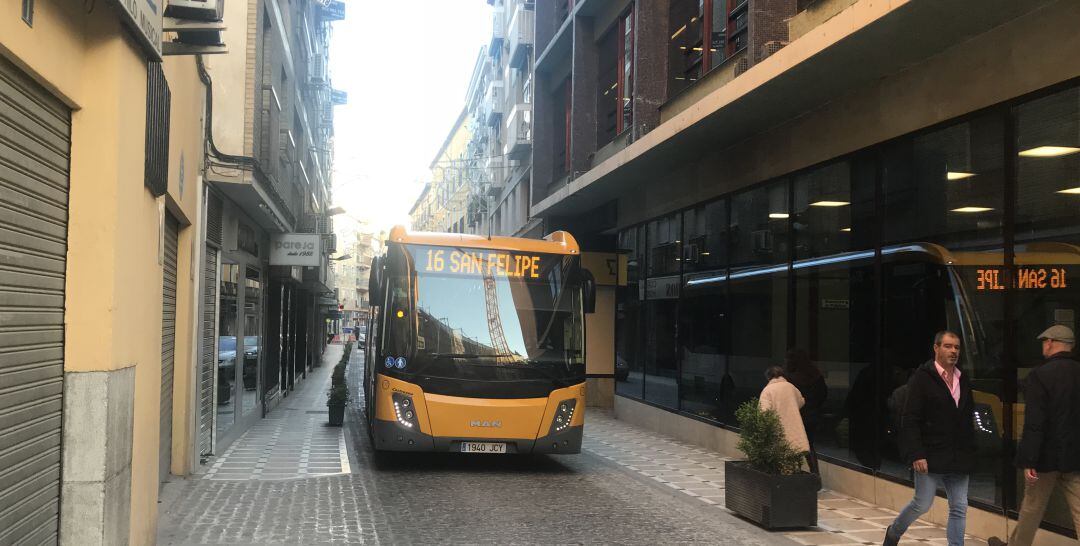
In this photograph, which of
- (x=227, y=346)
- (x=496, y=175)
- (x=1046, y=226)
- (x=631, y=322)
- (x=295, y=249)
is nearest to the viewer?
(x=1046, y=226)

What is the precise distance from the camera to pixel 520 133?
3312cm

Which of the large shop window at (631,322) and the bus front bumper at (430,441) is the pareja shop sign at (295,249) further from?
the bus front bumper at (430,441)

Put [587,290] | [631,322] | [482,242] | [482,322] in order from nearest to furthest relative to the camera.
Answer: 1. [482,322]
2. [482,242]
3. [587,290]
4. [631,322]

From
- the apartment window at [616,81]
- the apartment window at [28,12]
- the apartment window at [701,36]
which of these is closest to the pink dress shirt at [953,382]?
the apartment window at [28,12]

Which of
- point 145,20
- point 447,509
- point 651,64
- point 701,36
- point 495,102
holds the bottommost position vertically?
point 447,509

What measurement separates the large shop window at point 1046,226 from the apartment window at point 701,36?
6138 millimetres

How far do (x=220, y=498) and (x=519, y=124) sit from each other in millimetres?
25198

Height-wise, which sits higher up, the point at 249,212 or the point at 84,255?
the point at 249,212

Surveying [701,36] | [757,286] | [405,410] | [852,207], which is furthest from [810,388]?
[701,36]

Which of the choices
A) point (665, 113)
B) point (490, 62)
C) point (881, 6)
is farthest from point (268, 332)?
point (490, 62)

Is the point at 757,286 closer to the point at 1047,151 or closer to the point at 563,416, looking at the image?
the point at 563,416

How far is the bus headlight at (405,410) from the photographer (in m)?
11.6

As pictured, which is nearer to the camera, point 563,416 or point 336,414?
point 563,416

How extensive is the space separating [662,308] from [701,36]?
5230 millimetres
